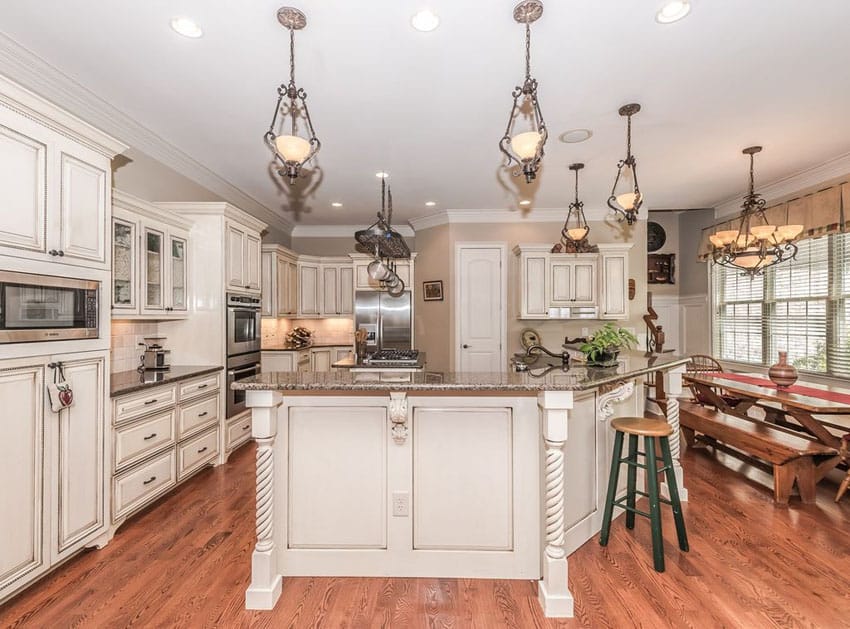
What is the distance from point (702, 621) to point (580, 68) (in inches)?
120

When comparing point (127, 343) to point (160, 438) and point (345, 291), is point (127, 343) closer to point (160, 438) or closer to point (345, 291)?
point (160, 438)

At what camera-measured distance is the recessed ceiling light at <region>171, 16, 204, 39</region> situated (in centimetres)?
214

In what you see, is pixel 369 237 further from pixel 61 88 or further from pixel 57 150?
pixel 61 88

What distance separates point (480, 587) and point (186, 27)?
3.32 metres

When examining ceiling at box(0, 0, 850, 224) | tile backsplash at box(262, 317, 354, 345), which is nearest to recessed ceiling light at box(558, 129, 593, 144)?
ceiling at box(0, 0, 850, 224)

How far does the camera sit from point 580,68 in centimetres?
258

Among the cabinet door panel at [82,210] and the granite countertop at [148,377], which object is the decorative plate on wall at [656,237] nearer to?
the granite countertop at [148,377]

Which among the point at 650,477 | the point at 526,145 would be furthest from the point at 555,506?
the point at 526,145

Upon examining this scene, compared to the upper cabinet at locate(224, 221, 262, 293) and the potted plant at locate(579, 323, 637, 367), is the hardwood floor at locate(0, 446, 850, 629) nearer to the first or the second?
the potted plant at locate(579, 323, 637, 367)

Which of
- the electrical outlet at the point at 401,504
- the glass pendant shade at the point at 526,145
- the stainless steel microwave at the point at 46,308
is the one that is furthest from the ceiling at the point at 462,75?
the electrical outlet at the point at 401,504

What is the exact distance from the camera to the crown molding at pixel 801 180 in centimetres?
414

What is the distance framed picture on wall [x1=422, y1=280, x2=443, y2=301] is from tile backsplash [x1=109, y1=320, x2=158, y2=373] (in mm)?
3667

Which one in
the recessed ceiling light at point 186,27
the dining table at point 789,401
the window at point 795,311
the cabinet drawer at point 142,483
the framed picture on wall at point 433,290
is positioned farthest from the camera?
the framed picture on wall at point 433,290

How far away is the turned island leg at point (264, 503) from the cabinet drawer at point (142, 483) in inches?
50.0
